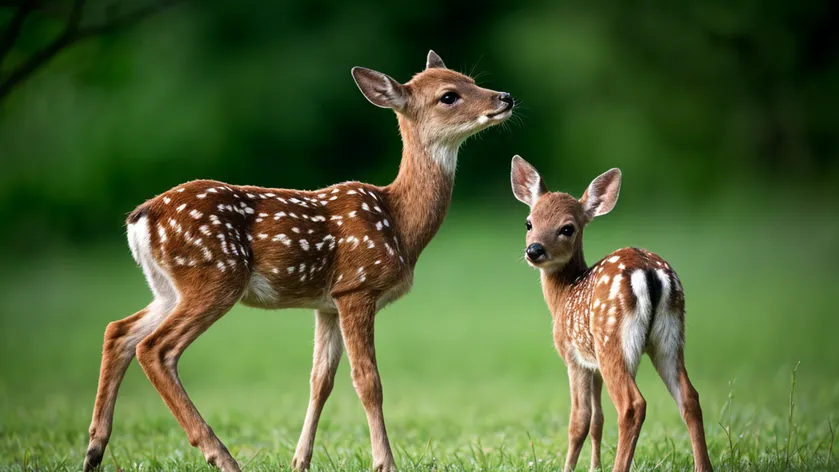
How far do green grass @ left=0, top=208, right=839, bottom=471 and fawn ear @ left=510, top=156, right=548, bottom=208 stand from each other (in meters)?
1.50

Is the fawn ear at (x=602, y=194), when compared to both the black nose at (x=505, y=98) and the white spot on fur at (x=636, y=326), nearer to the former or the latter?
the black nose at (x=505, y=98)

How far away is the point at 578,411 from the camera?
6004 mm

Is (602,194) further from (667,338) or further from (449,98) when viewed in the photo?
(667,338)

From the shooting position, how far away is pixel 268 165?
1966cm

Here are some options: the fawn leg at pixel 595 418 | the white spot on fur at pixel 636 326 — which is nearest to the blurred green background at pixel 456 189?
the fawn leg at pixel 595 418

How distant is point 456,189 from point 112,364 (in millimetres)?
14899

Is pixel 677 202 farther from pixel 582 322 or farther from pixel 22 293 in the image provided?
pixel 582 322

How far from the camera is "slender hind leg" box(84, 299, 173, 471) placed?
569 cm

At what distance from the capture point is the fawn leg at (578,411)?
5.96 meters

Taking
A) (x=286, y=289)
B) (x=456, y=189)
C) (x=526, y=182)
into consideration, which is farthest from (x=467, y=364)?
(x=456, y=189)

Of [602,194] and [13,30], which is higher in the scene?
[13,30]

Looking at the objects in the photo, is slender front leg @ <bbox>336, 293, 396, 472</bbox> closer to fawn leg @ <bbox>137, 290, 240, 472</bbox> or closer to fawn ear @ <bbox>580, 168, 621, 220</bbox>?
fawn leg @ <bbox>137, 290, 240, 472</bbox>

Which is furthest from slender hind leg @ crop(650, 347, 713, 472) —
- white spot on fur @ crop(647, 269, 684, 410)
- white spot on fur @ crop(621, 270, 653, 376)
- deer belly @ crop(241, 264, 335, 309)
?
deer belly @ crop(241, 264, 335, 309)

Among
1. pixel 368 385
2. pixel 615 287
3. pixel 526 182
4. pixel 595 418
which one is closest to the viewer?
pixel 615 287
